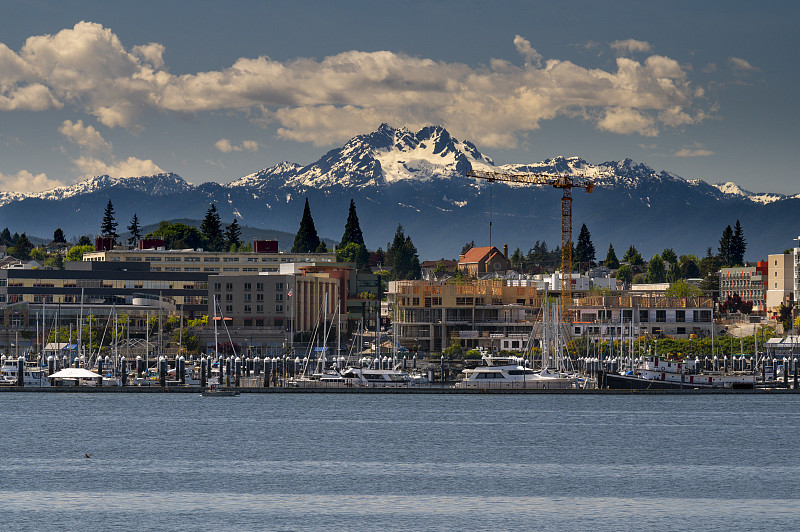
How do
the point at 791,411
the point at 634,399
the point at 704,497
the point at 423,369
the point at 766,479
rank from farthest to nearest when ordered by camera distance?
the point at 423,369
the point at 634,399
the point at 791,411
the point at 766,479
the point at 704,497

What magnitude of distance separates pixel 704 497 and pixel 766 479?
28.0ft

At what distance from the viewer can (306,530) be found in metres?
62.7

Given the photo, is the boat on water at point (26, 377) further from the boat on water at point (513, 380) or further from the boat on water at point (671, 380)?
the boat on water at point (671, 380)

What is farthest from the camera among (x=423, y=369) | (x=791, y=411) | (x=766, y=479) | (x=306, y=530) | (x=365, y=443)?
(x=423, y=369)

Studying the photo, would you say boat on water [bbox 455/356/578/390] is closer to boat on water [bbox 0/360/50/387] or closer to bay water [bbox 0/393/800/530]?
bay water [bbox 0/393/800/530]

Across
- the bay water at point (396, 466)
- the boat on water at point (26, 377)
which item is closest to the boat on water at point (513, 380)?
the bay water at point (396, 466)

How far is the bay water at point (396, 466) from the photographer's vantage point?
6631 centimetres

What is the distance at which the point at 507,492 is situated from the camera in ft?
242

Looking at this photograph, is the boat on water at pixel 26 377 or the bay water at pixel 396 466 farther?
the boat on water at pixel 26 377

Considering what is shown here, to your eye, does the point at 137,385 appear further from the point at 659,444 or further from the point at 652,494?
the point at 652,494

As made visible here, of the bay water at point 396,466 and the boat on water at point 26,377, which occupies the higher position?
the boat on water at point 26,377

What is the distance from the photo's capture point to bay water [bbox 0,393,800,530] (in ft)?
218

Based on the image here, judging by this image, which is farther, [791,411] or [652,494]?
[791,411]

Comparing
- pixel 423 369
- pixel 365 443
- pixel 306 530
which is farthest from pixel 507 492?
pixel 423 369
